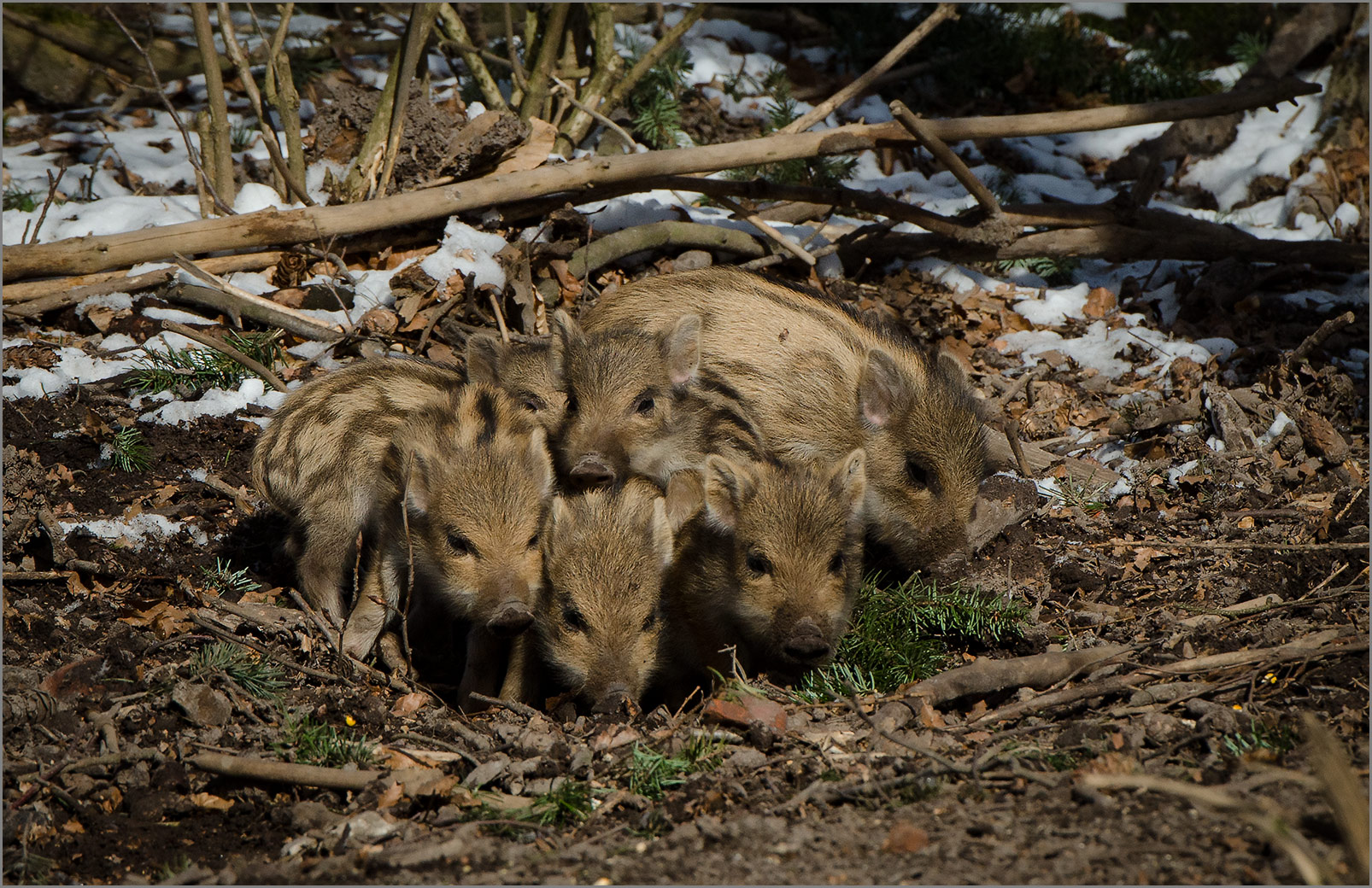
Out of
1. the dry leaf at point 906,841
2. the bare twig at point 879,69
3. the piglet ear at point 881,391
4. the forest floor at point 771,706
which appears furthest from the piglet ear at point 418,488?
the bare twig at point 879,69

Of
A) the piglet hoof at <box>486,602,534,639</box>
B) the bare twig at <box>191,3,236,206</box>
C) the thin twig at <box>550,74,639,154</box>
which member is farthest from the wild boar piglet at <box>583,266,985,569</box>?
the bare twig at <box>191,3,236,206</box>

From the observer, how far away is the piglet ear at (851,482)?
15.1 feet

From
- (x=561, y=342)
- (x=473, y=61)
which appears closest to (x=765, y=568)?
(x=561, y=342)

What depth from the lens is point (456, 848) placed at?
319 centimetres

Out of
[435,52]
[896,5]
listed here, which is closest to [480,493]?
[435,52]

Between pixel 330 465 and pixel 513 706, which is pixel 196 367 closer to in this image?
pixel 330 465

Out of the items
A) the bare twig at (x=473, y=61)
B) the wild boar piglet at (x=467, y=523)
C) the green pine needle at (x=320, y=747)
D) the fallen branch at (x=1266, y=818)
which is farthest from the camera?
the bare twig at (x=473, y=61)

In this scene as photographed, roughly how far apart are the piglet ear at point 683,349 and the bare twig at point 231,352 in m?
2.27

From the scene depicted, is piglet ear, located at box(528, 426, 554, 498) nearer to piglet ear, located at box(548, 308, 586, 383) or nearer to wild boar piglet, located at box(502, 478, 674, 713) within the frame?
wild boar piglet, located at box(502, 478, 674, 713)

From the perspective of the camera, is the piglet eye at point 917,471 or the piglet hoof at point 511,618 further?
the piglet eye at point 917,471

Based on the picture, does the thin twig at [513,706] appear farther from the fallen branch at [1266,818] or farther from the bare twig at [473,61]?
the bare twig at [473,61]

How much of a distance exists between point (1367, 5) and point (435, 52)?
7676 mm

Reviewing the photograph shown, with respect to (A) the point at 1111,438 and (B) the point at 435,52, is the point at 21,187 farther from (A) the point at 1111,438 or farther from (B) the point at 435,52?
(A) the point at 1111,438

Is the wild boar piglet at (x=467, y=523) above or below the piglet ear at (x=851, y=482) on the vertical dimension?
below
